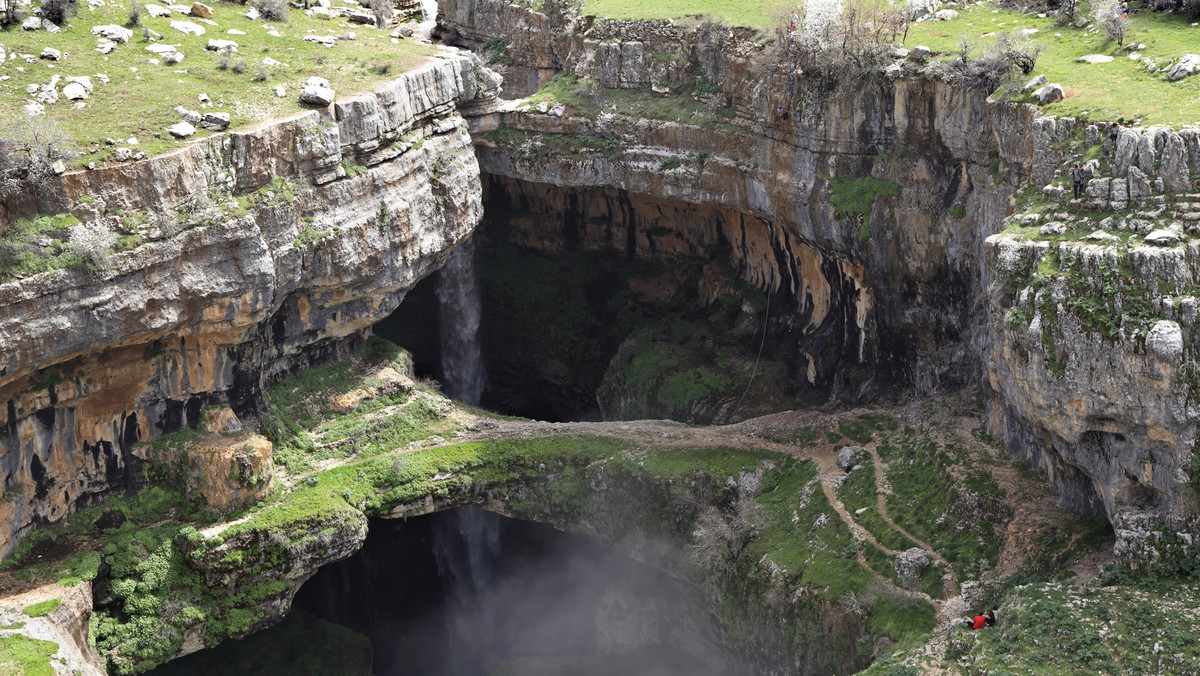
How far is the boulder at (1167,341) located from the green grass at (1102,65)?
5472mm

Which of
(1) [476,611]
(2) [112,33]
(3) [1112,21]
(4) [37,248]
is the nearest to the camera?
(4) [37,248]

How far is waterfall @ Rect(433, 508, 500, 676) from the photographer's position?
46531mm

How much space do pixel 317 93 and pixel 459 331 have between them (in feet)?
58.7

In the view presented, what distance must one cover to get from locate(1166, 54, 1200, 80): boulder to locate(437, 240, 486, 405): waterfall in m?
30.5

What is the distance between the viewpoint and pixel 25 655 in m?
29.1

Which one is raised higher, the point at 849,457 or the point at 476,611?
the point at 849,457

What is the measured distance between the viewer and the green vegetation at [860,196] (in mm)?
38688

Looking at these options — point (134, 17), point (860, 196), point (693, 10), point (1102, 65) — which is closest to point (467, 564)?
point (860, 196)

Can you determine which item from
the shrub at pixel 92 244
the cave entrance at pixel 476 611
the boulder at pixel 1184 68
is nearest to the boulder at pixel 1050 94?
the boulder at pixel 1184 68

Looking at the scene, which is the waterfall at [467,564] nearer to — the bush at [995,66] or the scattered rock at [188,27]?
the scattered rock at [188,27]

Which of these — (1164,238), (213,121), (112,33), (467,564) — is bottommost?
(467,564)

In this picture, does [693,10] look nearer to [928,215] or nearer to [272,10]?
[928,215]

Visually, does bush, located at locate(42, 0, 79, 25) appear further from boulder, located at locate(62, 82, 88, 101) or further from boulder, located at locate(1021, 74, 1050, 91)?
boulder, located at locate(1021, 74, 1050, 91)

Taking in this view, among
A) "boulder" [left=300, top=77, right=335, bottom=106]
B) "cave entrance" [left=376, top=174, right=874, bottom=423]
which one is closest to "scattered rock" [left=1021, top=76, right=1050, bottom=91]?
"cave entrance" [left=376, top=174, right=874, bottom=423]
